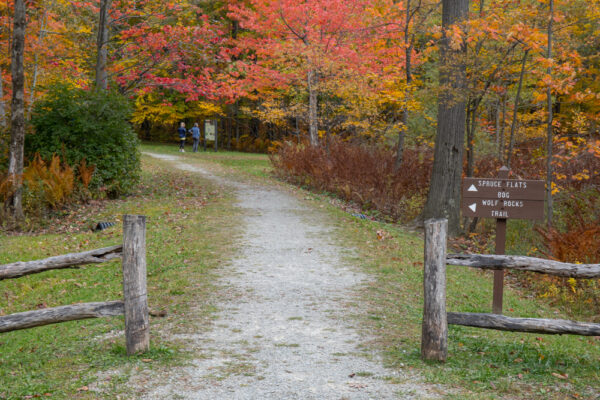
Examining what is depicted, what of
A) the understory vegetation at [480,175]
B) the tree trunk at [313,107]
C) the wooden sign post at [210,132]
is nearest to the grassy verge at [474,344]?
the understory vegetation at [480,175]

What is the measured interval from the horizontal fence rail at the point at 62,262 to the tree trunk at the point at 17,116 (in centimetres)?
850

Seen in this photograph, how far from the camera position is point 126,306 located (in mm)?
5266

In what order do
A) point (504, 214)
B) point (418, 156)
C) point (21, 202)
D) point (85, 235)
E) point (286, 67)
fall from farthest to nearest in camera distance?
1. point (286, 67)
2. point (418, 156)
3. point (21, 202)
4. point (85, 235)
5. point (504, 214)

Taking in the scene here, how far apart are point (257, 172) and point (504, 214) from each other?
16392mm

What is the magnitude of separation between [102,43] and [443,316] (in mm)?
15112

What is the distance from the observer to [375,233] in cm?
1210

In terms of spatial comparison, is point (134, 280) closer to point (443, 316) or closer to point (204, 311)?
point (204, 311)

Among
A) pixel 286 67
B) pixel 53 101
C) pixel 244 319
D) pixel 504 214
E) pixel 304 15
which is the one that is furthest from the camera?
pixel 286 67

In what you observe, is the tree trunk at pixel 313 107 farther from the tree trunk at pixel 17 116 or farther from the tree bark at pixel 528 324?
the tree bark at pixel 528 324

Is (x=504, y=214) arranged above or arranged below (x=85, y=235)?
above

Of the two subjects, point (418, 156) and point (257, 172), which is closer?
point (418, 156)

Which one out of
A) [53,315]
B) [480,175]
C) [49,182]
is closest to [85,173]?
[49,182]

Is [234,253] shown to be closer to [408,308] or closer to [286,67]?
[408,308]

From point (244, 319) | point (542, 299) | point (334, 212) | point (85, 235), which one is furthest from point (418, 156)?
point (244, 319)
